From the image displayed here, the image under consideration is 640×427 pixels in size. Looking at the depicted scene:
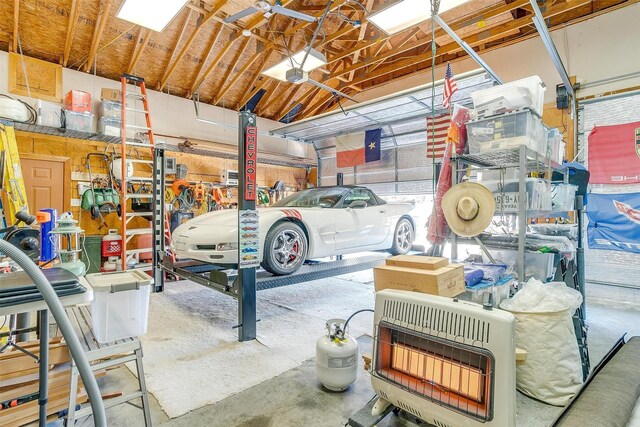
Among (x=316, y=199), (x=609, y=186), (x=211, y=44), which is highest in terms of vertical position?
(x=211, y=44)

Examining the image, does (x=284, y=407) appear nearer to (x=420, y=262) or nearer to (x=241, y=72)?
(x=420, y=262)

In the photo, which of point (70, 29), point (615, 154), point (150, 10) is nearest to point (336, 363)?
point (150, 10)

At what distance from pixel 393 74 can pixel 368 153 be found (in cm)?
223

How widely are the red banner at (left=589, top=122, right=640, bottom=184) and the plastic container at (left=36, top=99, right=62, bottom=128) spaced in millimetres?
8370

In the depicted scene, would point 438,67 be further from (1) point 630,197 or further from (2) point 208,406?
(2) point 208,406

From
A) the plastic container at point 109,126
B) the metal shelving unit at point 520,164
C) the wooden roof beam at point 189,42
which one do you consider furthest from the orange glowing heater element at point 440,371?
the plastic container at point 109,126

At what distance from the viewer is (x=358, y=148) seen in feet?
25.1

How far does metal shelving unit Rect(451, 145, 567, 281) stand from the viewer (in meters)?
2.59

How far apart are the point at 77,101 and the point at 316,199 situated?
4577mm

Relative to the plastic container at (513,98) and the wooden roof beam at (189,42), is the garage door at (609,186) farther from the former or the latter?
the wooden roof beam at (189,42)

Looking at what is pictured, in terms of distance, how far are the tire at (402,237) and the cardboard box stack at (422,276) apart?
274 centimetres

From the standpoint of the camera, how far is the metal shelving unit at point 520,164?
8.50 feet

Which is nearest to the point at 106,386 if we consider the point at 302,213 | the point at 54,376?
the point at 54,376

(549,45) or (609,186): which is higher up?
(549,45)
